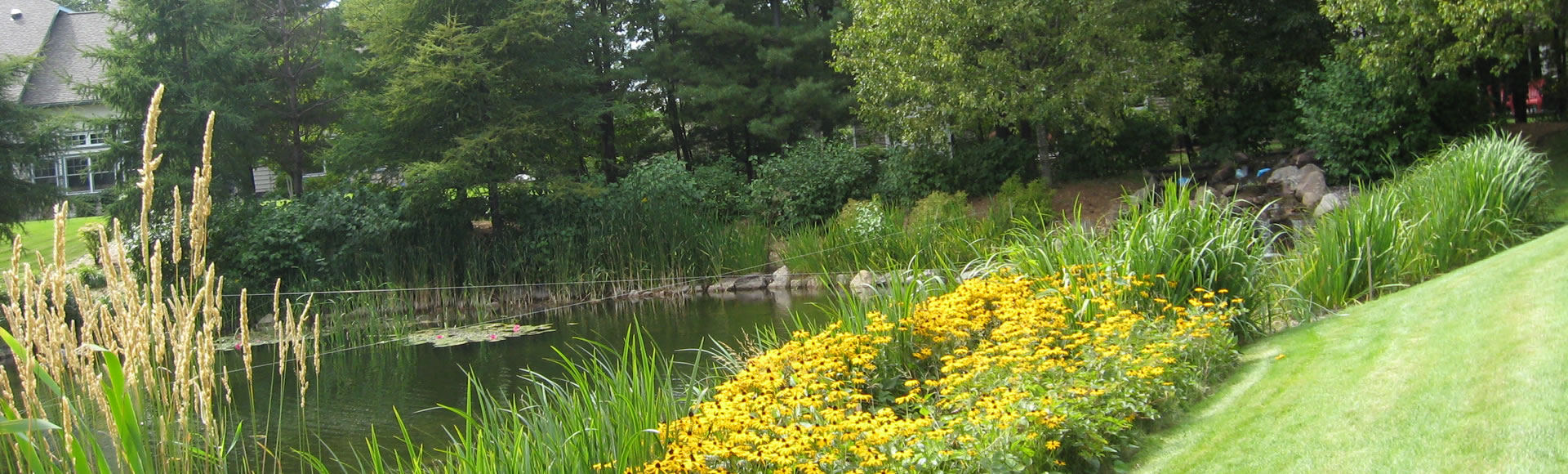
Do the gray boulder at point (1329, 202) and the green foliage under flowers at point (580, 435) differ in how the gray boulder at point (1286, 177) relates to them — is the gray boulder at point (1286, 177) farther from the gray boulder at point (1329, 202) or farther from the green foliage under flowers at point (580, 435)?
the green foliage under flowers at point (580, 435)

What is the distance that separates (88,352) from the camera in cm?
314

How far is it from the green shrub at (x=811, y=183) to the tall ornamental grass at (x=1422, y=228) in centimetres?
956

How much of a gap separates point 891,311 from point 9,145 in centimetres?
1550

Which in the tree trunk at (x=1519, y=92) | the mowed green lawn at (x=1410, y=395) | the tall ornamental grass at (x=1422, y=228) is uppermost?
the tree trunk at (x=1519, y=92)

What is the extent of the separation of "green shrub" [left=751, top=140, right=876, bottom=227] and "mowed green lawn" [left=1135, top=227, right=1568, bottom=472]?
11.9 metres

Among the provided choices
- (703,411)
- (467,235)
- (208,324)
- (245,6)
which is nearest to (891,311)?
(703,411)

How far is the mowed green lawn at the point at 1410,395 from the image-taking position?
3.70 m

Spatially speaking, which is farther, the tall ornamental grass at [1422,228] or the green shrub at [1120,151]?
the green shrub at [1120,151]

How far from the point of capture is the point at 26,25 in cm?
3091

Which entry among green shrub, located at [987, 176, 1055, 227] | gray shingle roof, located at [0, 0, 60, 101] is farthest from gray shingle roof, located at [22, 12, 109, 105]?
green shrub, located at [987, 176, 1055, 227]

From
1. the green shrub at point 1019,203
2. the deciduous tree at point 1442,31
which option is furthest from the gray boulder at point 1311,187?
the green shrub at point 1019,203

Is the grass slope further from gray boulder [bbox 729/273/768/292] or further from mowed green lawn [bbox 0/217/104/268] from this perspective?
mowed green lawn [bbox 0/217/104/268]

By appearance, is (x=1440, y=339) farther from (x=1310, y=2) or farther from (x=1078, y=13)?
(x=1310, y=2)

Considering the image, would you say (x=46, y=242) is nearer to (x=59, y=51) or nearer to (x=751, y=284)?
(x=59, y=51)
